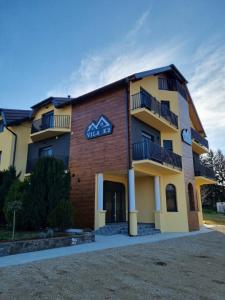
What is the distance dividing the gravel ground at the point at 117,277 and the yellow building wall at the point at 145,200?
8136 millimetres

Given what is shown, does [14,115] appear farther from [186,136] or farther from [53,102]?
[186,136]

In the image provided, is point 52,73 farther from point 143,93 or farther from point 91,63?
point 143,93

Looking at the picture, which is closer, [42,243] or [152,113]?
[42,243]

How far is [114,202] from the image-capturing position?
15.1 metres

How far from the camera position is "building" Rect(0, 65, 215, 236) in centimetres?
1272

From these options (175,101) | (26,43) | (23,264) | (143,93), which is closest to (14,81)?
(26,43)

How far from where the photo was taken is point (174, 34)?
29.6 feet

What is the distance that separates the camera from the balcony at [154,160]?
40.0 ft

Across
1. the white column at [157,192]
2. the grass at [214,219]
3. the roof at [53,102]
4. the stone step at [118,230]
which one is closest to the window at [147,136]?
the white column at [157,192]

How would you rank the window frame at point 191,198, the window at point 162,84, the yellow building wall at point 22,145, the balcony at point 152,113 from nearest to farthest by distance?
the balcony at point 152,113 → the window frame at point 191,198 → the window at point 162,84 → the yellow building wall at point 22,145

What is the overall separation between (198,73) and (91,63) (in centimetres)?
489

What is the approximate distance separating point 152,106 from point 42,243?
963 cm

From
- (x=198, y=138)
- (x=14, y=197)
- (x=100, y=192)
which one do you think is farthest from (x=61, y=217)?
(x=198, y=138)

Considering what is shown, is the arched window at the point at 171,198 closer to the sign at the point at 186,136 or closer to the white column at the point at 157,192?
the white column at the point at 157,192
